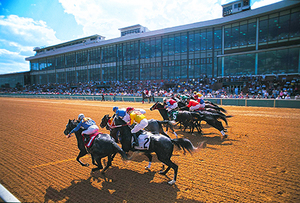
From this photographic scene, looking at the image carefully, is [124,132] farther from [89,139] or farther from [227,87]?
[227,87]

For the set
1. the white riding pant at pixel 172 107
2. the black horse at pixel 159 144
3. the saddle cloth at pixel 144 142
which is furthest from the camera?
the white riding pant at pixel 172 107

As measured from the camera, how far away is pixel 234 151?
5891 millimetres

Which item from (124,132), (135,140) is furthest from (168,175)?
(124,132)

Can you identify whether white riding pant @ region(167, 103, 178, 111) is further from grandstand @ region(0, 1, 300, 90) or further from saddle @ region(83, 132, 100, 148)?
grandstand @ region(0, 1, 300, 90)

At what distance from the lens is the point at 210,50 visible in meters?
30.9

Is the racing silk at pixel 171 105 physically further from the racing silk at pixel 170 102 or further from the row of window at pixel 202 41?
the row of window at pixel 202 41

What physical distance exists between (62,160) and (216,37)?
32.2m

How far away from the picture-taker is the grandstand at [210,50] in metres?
24.6

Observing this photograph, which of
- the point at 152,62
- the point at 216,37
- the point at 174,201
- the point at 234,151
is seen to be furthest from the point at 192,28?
the point at 174,201

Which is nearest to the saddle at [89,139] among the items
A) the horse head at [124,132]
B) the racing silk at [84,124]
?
the racing silk at [84,124]

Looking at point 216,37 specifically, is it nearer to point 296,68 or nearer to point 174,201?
point 296,68

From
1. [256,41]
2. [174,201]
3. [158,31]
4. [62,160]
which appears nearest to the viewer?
[174,201]

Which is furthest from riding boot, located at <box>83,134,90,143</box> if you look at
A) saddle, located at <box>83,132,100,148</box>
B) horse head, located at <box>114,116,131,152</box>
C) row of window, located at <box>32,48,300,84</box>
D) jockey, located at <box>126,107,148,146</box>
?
row of window, located at <box>32,48,300,84</box>

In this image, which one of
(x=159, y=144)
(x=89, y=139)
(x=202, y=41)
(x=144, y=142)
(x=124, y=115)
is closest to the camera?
(x=159, y=144)
